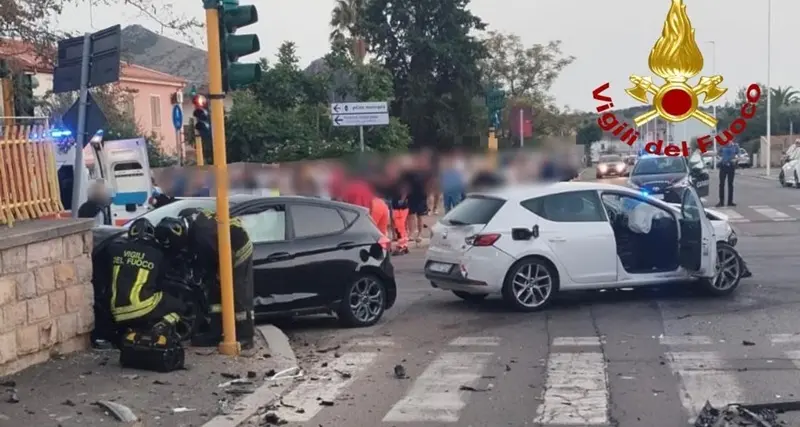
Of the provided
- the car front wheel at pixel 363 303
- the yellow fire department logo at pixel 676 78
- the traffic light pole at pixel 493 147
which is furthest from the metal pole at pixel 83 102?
the yellow fire department logo at pixel 676 78

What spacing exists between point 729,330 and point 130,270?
616cm

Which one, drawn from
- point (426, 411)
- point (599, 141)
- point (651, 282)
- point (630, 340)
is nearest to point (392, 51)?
point (599, 141)

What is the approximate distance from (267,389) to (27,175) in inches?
120

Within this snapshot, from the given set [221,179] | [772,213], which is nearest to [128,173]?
[221,179]

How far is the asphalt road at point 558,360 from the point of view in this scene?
7.85 m

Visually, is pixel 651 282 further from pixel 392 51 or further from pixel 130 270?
pixel 392 51

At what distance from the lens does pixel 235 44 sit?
932 centimetres

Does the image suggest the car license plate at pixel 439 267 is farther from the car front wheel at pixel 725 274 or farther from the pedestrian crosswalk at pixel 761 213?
the pedestrian crosswalk at pixel 761 213

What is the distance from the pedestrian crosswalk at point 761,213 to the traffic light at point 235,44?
18434 mm

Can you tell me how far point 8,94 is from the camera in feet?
39.3

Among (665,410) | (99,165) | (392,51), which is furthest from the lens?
(392,51)

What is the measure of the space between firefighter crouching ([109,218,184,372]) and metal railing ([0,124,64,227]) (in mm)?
810

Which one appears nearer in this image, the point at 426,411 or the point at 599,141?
the point at 426,411

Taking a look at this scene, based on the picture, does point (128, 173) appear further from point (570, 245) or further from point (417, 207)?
point (570, 245)
